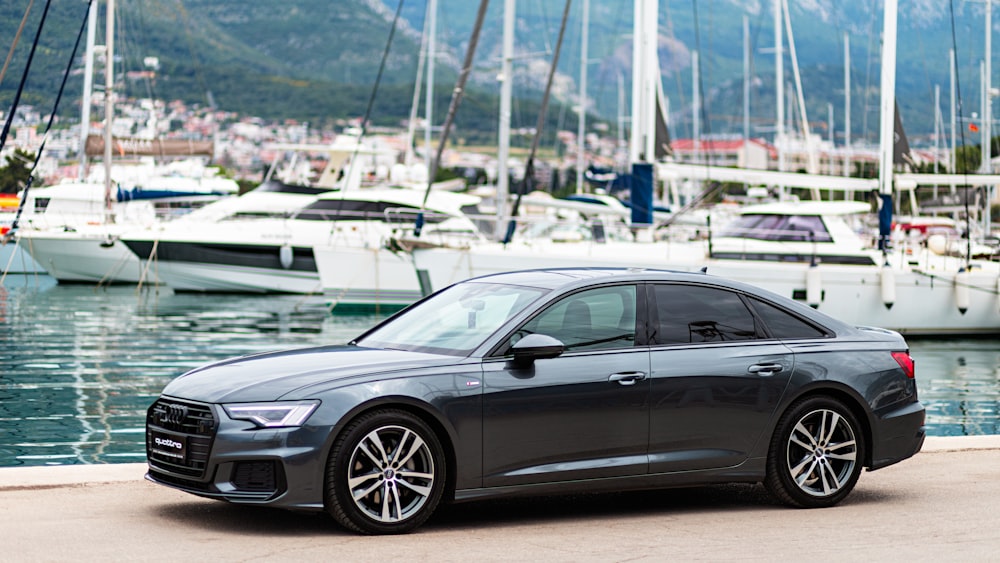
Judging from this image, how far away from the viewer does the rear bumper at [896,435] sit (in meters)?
8.67

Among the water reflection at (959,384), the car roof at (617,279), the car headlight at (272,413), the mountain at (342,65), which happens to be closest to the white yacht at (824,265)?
the water reflection at (959,384)

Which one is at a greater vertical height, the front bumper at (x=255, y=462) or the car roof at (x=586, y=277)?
the car roof at (x=586, y=277)

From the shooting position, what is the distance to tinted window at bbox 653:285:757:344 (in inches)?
326

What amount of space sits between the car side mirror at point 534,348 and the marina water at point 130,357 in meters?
5.12

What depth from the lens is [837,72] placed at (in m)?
158

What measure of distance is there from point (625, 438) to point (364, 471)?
1.57 metres

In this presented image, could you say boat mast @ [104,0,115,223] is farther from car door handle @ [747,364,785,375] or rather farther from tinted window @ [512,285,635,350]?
car door handle @ [747,364,785,375]

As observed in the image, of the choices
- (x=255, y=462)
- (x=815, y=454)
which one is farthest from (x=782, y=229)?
(x=255, y=462)

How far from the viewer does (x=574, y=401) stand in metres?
7.74

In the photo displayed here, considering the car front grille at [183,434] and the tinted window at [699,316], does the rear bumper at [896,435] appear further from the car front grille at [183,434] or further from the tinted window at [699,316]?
the car front grille at [183,434]

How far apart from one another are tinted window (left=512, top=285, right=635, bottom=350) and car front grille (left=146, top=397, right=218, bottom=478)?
177 cm

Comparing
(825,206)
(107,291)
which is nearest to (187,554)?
(825,206)

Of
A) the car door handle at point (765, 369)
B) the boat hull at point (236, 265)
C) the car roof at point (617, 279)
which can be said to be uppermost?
the car roof at point (617, 279)

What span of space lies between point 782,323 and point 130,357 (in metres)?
14.7
